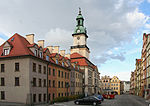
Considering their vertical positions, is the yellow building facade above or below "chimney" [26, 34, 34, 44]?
below

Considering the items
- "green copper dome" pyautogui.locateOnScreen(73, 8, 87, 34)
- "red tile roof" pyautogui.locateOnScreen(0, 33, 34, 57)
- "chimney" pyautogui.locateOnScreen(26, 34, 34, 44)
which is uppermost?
"green copper dome" pyautogui.locateOnScreen(73, 8, 87, 34)

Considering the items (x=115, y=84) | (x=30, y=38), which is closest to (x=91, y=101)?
(x=30, y=38)

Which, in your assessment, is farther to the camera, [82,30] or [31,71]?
[82,30]

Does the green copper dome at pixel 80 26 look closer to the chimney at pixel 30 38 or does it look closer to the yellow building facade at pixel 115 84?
the chimney at pixel 30 38

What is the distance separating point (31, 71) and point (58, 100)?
10.3 meters

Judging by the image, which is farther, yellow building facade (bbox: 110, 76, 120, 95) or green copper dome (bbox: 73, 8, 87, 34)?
yellow building facade (bbox: 110, 76, 120, 95)

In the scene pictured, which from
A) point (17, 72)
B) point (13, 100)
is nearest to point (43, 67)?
point (17, 72)

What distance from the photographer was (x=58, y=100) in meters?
38.4

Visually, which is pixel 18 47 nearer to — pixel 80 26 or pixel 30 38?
pixel 30 38

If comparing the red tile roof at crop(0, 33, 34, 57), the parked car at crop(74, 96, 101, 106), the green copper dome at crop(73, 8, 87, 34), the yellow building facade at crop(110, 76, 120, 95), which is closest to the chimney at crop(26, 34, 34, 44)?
the red tile roof at crop(0, 33, 34, 57)

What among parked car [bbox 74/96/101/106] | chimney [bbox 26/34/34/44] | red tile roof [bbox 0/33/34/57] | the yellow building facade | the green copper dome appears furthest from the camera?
the yellow building facade

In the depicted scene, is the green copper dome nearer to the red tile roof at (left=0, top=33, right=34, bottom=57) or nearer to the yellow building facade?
the red tile roof at (left=0, top=33, right=34, bottom=57)

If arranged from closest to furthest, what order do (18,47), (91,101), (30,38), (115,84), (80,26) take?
(18,47), (91,101), (30,38), (80,26), (115,84)

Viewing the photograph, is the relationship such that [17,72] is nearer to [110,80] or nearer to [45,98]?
[45,98]
